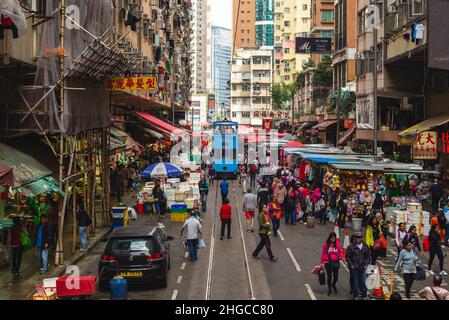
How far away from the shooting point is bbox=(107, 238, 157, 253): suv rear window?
15.2 metres

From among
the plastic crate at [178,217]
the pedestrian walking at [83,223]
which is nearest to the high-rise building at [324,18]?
the plastic crate at [178,217]

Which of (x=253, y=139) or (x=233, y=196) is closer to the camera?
(x=233, y=196)

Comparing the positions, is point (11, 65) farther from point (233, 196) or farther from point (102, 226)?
point (233, 196)

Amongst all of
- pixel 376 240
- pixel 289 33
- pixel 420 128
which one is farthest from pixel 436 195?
pixel 289 33

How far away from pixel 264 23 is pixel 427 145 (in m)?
161

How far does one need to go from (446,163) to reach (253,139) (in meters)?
29.4

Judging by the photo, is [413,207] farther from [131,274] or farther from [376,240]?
[131,274]

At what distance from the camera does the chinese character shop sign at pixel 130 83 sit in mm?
23547

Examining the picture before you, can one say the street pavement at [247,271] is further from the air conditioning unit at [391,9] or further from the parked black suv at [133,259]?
the air conditioning unit at [391,9]

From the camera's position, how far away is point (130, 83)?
941 inches

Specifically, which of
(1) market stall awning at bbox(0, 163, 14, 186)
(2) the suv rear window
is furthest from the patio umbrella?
(1) market stall awning at bbox(0, 163, 14, 186)

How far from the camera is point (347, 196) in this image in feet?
91.5
